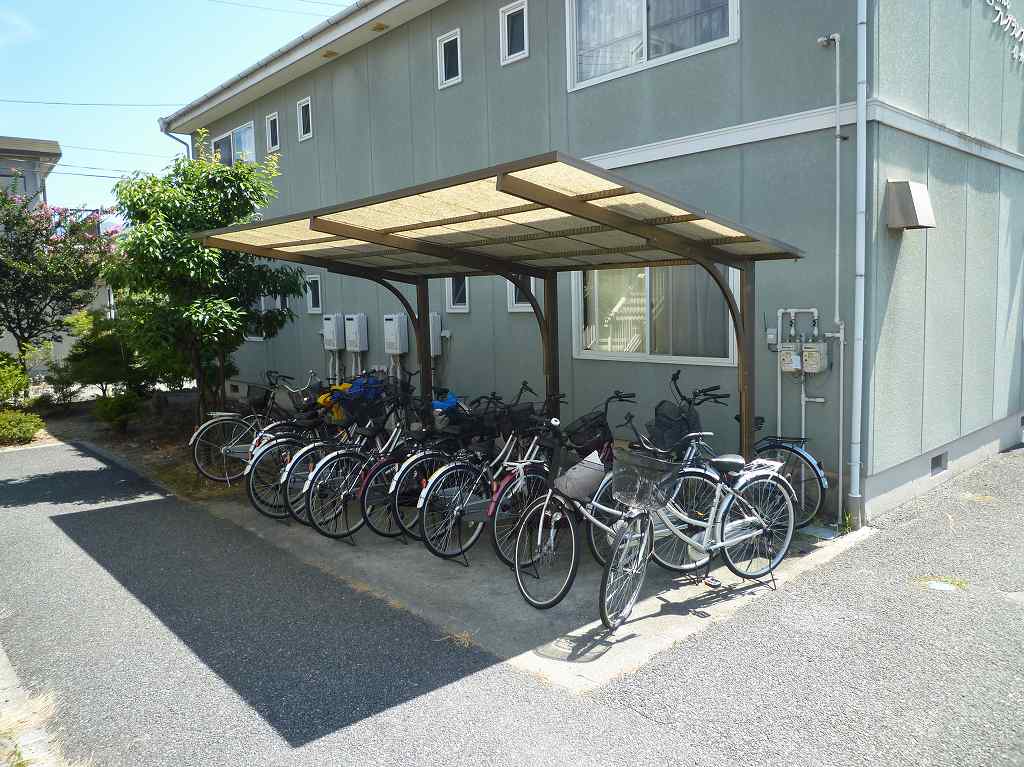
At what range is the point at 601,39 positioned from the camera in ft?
23.8

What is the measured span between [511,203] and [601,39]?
3619 millimetres

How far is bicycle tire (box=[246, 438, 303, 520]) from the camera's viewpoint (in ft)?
20.8

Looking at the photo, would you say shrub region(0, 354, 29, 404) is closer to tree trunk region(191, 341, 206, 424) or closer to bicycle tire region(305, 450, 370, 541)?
tree trunk region(191, 341, 206, 424)

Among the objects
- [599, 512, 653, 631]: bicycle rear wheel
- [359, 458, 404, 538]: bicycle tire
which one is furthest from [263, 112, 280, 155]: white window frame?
[599, 512, 653, 631]: bicycle rear wheel

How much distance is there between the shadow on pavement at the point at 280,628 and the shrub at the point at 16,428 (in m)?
5.39

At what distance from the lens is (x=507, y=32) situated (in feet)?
27.0

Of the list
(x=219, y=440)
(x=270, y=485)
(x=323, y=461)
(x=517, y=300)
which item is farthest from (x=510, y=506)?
(x=219, y=440)

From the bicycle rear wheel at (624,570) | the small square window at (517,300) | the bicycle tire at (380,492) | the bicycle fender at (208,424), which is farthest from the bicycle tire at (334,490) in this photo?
the small square window at (517,300)

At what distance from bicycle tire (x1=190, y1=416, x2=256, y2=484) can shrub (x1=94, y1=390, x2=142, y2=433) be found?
137 inches

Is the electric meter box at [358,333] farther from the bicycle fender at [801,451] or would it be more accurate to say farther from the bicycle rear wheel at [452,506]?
the bicycle fender at [801,451]

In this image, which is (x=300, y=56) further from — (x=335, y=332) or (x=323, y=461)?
(x=323, y=461)

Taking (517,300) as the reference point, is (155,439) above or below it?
below

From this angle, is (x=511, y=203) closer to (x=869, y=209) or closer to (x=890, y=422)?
(x=869, y=209)

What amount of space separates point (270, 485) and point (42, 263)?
890 cm
